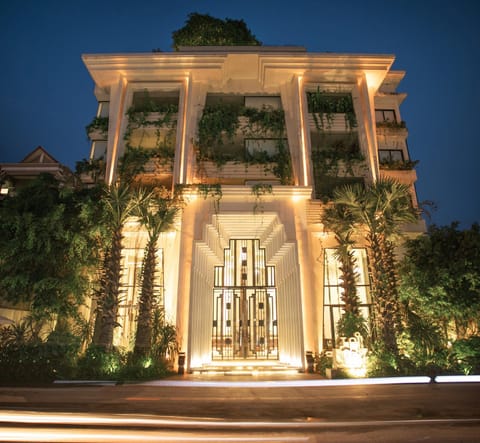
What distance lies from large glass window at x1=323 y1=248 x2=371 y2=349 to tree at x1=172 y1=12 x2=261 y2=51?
1328 centimetres

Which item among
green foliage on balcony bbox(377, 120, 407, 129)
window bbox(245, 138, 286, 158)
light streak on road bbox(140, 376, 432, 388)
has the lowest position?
light streak on road bbox(140, 376, 432, 388)

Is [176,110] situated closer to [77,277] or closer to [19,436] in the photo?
[77,277]

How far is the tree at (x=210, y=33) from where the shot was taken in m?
18.9

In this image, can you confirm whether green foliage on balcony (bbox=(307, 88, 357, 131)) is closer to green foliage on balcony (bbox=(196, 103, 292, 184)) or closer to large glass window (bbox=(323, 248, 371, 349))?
green foliage on balcony (bbox=(196, 103, 292, 184))

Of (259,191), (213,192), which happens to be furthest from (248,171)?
(213,192)

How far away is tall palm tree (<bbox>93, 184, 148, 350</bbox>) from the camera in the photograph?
32.4 feet

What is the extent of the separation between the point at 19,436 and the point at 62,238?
9.00 meters

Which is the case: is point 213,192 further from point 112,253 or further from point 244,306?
point 244,306

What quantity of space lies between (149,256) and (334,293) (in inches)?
280

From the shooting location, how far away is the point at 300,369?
34.2 ft

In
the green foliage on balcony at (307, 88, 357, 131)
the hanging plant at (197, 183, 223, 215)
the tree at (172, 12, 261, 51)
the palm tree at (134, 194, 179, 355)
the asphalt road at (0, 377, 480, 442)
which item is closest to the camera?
the asphalt road at (0, 377, 480, 442)

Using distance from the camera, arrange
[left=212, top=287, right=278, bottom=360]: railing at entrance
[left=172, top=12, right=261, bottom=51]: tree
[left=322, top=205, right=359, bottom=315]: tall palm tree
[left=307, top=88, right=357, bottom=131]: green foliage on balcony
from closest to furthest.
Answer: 1. [left=322, top=205, right=359, bottom=315]: tall palm tree
2. [left=212, top=287, right=278, bottom=360]: railing at entrance
3. [left=307, top=88, right=357, bottom=131]: green foliage on balcony
4. [left=172, top=12, right=261, bottom=51]: tree

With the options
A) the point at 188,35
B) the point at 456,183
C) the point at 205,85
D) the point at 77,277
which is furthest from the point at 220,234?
the point at 456,183

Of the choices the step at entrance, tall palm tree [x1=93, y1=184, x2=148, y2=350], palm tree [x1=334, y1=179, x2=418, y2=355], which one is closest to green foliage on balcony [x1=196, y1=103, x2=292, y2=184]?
palm tree [x1=334, y1=179, x2=418, y2=355]
